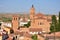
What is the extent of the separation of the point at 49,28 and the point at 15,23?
2929 mm

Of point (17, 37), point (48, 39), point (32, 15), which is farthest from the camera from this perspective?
point (32, 15)

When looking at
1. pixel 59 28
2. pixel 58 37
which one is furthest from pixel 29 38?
pixel 59 28

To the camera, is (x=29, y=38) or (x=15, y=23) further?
(x=15, y=23)

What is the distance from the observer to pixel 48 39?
35.2 feet

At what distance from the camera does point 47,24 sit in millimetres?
17688

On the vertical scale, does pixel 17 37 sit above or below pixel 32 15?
below

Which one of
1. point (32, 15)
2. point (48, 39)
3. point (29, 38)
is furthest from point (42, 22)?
point (48, 39)

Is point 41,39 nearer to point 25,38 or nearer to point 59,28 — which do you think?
point 25,38

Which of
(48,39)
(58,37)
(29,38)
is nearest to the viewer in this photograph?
(48,39)

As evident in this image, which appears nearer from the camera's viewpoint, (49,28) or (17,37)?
(17,37)

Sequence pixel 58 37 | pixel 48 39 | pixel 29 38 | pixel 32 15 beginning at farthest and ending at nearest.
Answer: pixel 32 15
pixel 29 38
pixel 58 37
pixel 48 39

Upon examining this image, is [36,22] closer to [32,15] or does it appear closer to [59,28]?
[32,15]

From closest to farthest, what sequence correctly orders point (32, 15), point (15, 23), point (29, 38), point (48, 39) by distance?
point (48, 39) → point (29, 38) → point (15, 23) → point (32, 15)

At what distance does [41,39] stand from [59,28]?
3.46 metres
